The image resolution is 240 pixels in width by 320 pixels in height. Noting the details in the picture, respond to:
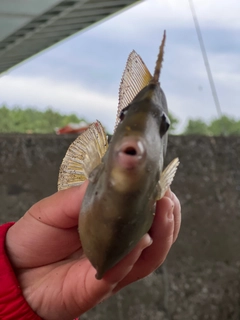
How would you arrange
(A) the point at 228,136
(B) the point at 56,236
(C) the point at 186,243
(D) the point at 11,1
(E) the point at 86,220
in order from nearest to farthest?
(E) the point at 86,220, (B) the point at 56,236, (C) the point at 186,243, (A) the point at 228,136, (D) the point at 11,1

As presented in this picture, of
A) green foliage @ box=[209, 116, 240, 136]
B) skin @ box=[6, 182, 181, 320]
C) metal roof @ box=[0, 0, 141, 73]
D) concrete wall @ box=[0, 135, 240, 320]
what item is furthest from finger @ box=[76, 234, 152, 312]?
metal roof @ box=[0, 0, 141, 73]

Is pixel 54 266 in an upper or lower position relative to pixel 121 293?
upper

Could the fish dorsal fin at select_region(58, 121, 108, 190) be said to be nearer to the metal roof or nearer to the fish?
the fish

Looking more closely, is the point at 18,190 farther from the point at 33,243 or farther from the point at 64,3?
the point at 64,3

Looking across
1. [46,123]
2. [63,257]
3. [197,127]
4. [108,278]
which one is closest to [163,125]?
[108,278]

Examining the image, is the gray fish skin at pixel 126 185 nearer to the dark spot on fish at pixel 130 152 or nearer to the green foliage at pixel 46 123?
the dark spot on fish at pixel 130 152

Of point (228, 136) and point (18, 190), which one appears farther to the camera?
point (228, 136)

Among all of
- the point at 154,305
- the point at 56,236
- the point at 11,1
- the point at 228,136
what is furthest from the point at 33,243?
the point at 11,1
